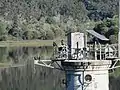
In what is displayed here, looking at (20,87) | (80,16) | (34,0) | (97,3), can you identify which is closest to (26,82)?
(20,87)

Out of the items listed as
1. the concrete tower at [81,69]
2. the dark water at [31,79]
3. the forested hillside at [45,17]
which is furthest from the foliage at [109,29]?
the concrete tower at [81,69]

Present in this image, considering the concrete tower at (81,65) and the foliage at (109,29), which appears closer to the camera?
the concrete tower at (81,65)

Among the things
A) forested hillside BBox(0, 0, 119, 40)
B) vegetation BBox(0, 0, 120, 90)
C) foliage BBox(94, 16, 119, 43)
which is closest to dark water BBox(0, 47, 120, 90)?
vegetation BBox(0, 0, 120, 90)

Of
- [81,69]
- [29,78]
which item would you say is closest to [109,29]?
[29,78]

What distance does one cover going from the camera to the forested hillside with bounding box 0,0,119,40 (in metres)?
107

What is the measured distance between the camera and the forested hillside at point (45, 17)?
107 m

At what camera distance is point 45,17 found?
13062cm

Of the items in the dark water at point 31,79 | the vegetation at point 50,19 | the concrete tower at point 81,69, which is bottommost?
the dark water at point 31,79

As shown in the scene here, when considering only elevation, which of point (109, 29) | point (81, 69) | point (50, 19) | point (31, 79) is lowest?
point (31, 79)

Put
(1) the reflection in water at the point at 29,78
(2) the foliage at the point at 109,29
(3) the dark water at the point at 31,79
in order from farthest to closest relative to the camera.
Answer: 1. (2) the foliage at the point at 109,29
2. (1) the reflection in water at the point at 29,78
3. (3) the dark water at the point at 31,79

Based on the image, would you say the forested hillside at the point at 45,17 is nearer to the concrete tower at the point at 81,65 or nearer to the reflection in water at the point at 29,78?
the reflection in water at the point at 29,78

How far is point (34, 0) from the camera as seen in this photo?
156m

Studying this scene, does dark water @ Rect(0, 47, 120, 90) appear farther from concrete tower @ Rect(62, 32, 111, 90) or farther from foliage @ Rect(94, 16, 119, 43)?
foliage @ Rect(94, 16, 119, 43)

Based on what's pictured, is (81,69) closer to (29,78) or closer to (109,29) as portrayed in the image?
(29,78)
